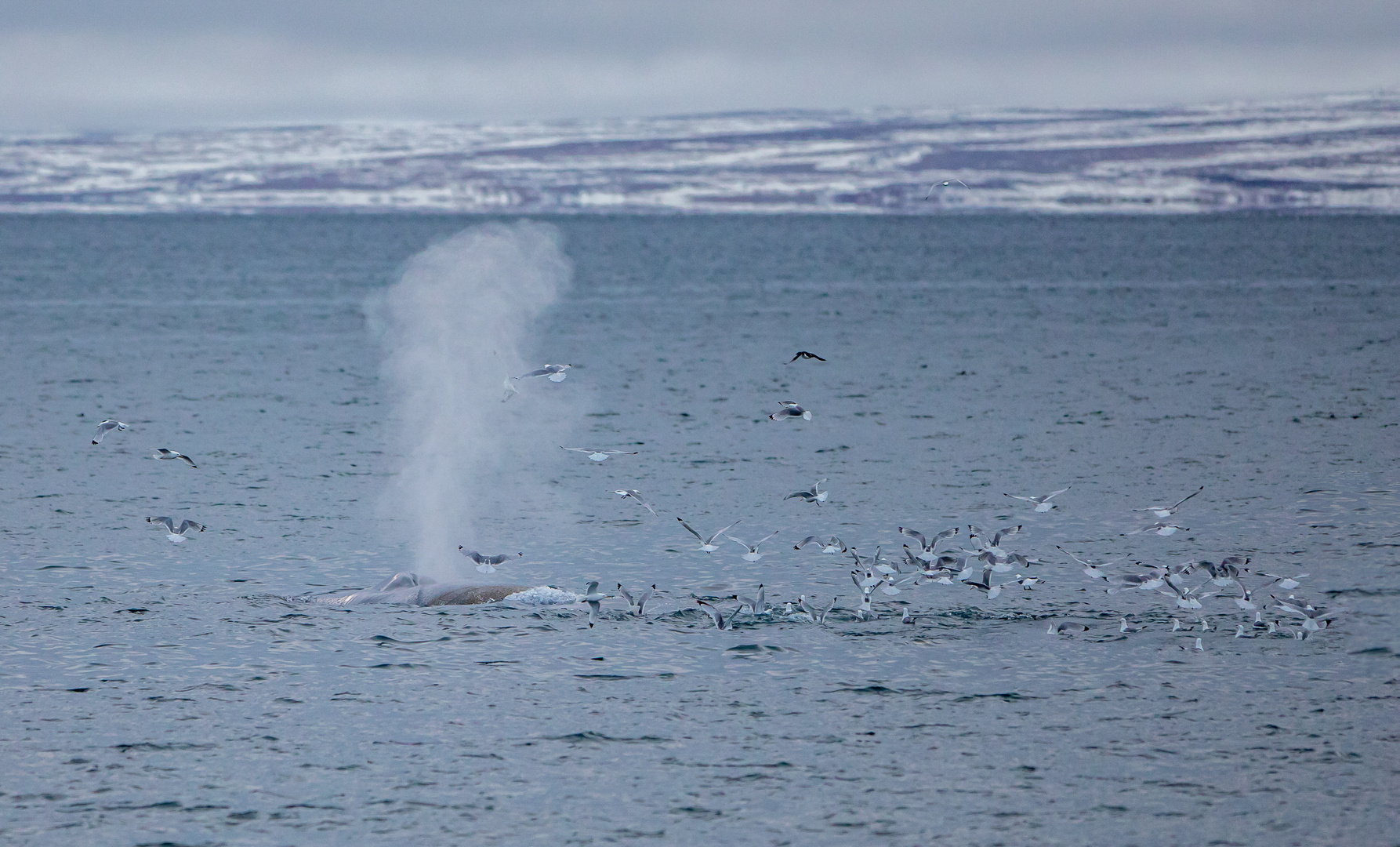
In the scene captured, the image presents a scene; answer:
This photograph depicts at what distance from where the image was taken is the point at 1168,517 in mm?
38969

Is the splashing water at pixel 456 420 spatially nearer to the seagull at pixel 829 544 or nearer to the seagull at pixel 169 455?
the seagull at pixel 169 455

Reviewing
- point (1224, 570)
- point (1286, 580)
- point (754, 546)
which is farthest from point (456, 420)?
point (1224, 570)

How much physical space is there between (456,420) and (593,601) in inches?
1628

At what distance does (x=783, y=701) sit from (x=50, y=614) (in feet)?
45.1

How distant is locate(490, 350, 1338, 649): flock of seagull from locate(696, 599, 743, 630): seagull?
20 mm

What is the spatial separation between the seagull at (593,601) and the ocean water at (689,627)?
1.32ft

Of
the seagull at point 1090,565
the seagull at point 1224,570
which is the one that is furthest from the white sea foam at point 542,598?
the seagull at point 1224,570

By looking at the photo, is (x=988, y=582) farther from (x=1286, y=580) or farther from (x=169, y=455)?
(x=169, y=455)

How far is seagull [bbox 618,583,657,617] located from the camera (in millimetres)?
29938

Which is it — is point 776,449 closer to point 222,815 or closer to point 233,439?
point 233,439

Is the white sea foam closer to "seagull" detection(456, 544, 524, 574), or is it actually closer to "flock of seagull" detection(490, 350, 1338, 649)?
"flock of seagull" detection(490, 350, 1338, 649)

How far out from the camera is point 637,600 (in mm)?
31047

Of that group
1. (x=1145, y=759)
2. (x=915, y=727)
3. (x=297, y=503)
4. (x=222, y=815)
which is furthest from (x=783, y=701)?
(x=297, y=503)

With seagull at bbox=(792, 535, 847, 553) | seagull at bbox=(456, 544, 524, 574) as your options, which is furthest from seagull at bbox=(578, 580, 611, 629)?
seagull at bbox=(792, 535, 847, 553)
